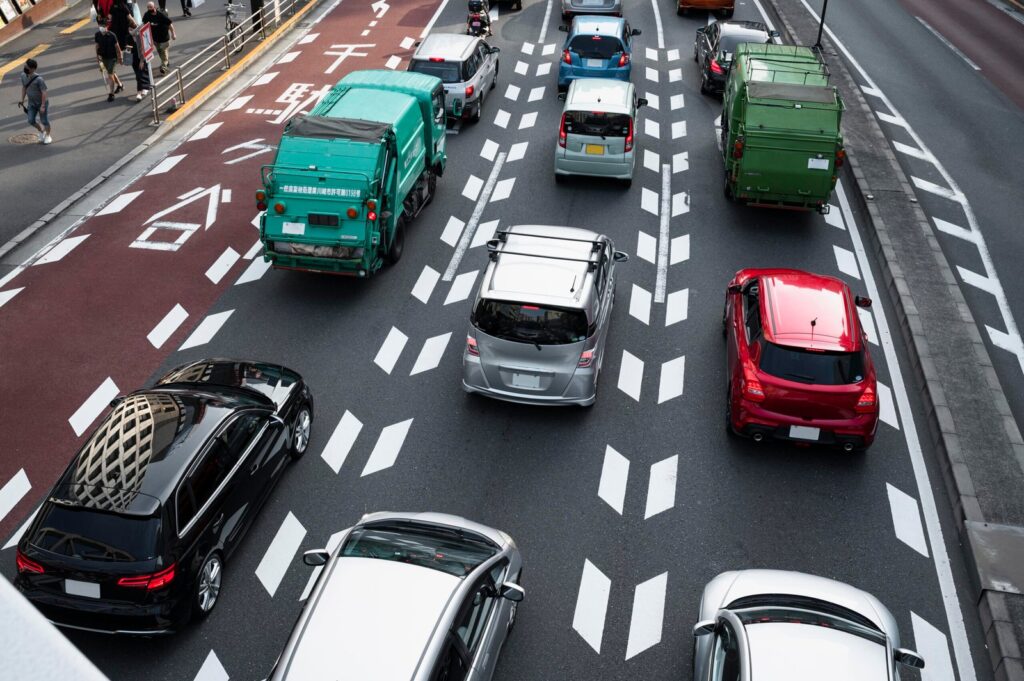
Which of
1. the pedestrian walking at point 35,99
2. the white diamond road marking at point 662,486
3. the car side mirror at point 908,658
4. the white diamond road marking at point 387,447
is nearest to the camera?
the car side mirror at point 908,658

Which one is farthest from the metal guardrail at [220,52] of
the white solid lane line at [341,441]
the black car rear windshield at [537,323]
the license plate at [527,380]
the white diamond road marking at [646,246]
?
the license plate at [527,380]

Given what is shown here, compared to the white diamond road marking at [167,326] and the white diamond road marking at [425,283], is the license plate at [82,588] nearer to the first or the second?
the white diamond road marking at [167,326]

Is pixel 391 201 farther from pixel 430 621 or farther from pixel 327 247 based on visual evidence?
pixel 430 621

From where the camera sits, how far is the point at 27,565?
8.27 metres

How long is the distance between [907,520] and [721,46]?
53.3 ft

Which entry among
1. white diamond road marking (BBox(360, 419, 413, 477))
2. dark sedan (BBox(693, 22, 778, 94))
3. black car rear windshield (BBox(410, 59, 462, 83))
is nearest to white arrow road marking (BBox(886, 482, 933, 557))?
white diamond road marking (BBox(360, 419, 413, 477))

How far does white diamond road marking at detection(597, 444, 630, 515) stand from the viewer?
10.7 meters

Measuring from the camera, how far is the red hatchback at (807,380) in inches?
424

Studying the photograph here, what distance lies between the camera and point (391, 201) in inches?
582

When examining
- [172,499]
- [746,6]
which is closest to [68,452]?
[172,499]

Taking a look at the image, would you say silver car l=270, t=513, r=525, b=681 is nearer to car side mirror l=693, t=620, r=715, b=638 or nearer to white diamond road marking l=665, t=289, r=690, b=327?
car side mirror l=693, t=620, r=715, b=638

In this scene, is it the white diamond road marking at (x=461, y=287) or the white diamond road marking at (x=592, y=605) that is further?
the white diamond road marking at (x=461, y=287)

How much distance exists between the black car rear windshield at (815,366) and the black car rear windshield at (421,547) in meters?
4.57

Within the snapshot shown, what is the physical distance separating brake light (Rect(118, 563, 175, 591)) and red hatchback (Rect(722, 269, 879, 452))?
677 cm
